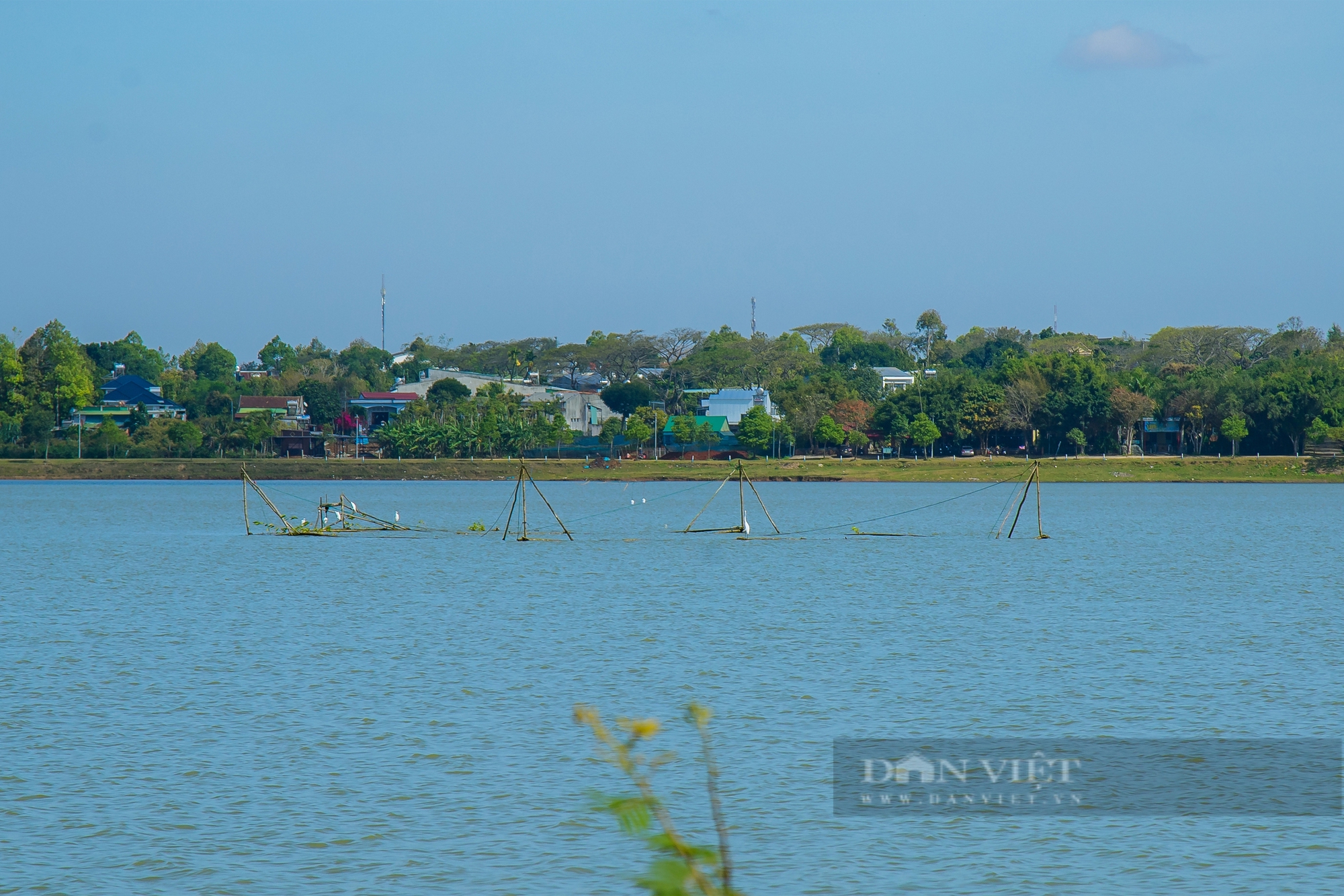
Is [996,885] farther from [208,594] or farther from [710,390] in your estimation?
[710,390]

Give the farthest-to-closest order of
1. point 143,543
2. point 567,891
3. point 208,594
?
point 143,543, point 208,594, point 567,891

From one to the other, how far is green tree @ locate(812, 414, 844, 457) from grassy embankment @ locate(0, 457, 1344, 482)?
7.83ft


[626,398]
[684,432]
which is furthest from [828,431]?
[626,398]

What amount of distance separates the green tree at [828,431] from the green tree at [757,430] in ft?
12.4

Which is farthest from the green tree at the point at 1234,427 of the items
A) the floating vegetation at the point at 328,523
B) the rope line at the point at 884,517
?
the floating vegetation at the point at 328,523

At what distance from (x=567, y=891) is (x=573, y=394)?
419 ft

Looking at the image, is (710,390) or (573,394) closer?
(573,394)

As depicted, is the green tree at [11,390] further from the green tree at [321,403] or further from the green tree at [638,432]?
the green tree at [638,432]

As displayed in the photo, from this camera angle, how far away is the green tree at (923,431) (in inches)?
4382

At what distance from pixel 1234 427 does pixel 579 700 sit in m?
92.9

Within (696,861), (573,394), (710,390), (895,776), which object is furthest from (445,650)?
(710,390)

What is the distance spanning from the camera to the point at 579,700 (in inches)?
800

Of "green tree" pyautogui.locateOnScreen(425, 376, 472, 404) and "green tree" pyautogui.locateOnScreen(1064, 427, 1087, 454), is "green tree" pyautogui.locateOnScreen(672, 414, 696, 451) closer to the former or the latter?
"green tree" pyautogui.locateOnScreen(425, 376, 472, 404)

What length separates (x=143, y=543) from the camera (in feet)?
185
